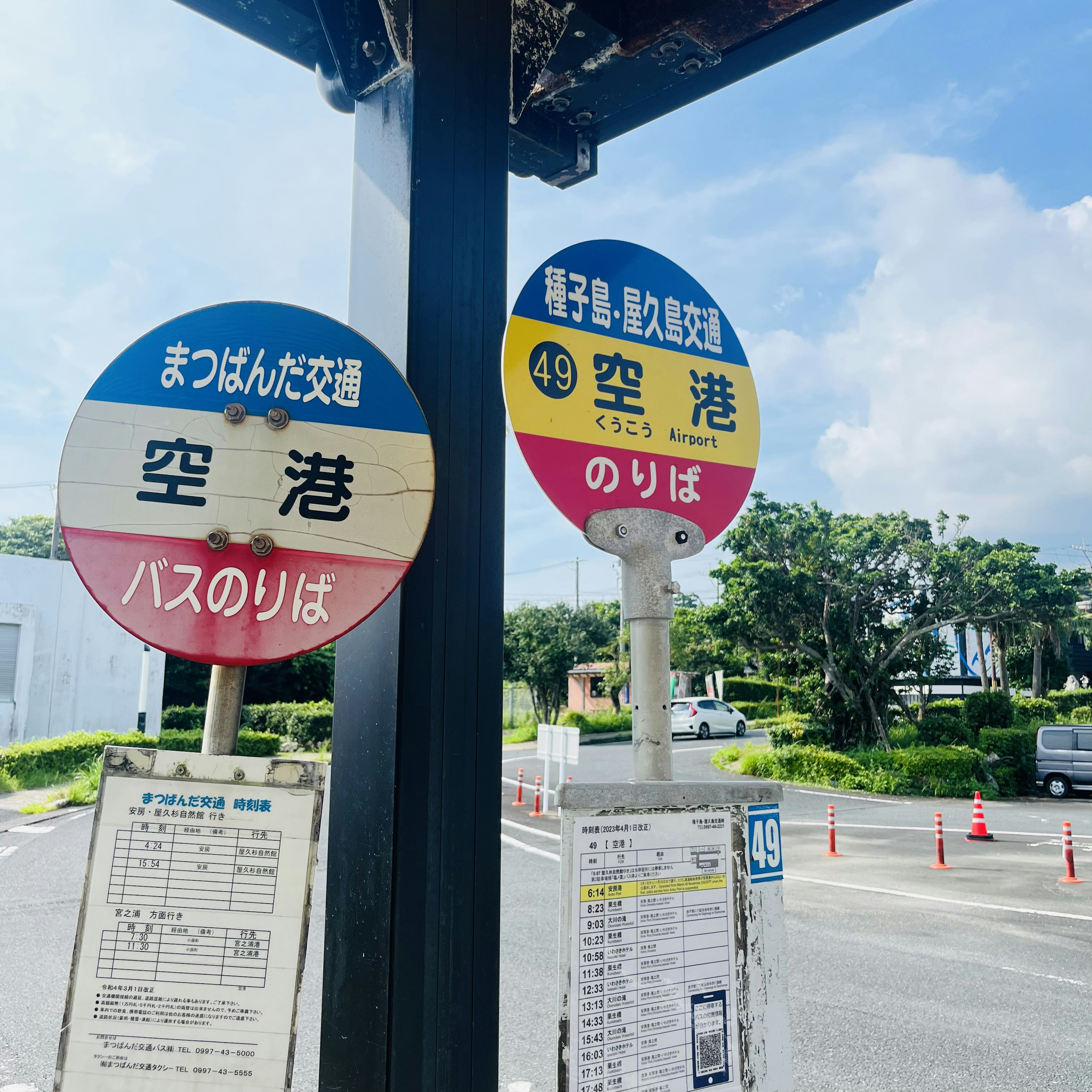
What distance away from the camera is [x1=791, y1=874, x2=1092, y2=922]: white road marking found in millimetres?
7051

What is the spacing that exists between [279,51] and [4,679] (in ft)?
66.4

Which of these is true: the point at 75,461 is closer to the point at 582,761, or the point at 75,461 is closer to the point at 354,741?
the point at 354,741

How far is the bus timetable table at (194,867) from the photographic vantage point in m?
1.39

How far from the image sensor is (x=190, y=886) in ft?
4.58

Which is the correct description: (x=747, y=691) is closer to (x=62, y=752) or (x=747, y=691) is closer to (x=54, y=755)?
(x=62, y=752)

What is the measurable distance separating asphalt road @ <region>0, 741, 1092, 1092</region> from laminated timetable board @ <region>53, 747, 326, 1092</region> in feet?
5.27

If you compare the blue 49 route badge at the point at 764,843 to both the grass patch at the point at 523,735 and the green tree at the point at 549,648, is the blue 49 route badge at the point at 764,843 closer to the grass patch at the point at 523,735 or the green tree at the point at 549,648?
the grass patch at the point at 523,735

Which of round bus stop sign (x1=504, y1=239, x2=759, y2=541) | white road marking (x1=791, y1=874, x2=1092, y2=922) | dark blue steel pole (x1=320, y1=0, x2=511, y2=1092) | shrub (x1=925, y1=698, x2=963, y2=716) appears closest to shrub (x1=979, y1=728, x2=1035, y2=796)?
shrub (x1=925, y1=698, x2=963, y2=716)

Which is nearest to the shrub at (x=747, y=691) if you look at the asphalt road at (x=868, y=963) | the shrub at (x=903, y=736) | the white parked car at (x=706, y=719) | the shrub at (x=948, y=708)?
the white parked car at (x=706, y=719)

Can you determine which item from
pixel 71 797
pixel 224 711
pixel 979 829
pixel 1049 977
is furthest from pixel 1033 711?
pixel 224 711

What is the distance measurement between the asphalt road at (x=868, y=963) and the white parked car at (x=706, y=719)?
1509 cm

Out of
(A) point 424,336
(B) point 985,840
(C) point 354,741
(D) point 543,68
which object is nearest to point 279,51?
(D) point 543,68

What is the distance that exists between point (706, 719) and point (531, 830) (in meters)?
16.0

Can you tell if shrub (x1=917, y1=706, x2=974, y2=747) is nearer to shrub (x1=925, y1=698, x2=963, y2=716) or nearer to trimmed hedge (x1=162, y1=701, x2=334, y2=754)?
shrub (x1=925, y1=698, x2=963, y2=716)
